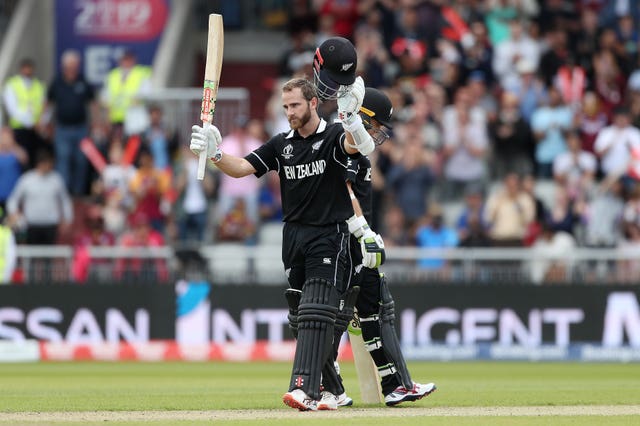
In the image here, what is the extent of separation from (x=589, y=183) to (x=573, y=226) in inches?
29.8

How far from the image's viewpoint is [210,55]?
10.1 metres

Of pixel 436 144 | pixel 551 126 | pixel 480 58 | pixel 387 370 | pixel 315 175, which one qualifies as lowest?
pixel 387 370

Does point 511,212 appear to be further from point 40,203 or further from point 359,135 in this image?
point 359,135

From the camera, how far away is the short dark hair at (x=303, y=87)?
10.1 m

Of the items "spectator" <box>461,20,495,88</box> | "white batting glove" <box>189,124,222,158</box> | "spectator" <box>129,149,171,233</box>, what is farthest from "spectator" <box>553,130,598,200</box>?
"white batting glove" <box>189,124,222,158</box>

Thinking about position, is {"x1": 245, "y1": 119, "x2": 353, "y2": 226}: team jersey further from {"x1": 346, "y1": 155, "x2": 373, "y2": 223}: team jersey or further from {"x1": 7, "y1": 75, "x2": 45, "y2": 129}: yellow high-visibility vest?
{"x1": 7, "y1": 75, "x2": 45, "y2": 129}: yellow high-visibility vest

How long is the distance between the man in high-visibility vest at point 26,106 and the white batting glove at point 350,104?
12.6 meters

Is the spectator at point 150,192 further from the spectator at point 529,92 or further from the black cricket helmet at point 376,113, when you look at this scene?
the black cricket helmet at point 376,113

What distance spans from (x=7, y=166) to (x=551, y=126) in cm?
774

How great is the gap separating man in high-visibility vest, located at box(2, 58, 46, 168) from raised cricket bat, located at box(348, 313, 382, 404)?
11.7 meters

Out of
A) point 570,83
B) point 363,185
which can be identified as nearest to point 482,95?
point 570,83

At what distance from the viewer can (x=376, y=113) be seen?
1052 cm

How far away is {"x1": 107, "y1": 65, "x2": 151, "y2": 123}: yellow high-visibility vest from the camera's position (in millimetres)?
21875

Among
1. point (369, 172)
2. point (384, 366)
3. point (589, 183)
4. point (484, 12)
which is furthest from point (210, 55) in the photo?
point (484, 12)
